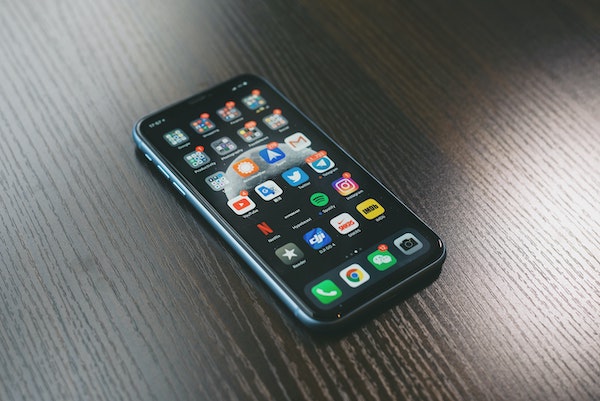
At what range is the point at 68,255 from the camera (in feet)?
1.65

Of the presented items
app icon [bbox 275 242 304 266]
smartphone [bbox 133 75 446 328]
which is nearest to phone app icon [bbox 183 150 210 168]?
smartphone [bbox 133 75 446 328]

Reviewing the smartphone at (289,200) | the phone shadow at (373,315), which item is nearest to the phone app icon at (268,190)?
the smartphone at (289,200)

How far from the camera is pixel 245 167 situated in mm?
546

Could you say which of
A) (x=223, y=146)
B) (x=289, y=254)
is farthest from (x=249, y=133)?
(x=289, y=254)

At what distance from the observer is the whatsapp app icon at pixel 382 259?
48 cm

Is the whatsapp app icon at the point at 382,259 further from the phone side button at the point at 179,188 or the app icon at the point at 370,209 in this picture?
the phone side button at the point at 179,188

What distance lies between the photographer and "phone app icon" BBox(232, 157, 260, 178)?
1.78 ft

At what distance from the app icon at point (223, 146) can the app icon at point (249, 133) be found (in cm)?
1

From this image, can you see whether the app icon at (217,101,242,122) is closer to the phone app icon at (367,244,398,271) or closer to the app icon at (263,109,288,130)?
the app icon at (263,109,288,130)

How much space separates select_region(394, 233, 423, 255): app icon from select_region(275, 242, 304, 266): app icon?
7cm

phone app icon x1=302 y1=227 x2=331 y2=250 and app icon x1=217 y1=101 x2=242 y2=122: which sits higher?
app icon x1=217 y1=101 x2=242 y2=122

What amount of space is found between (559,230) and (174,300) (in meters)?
0.28

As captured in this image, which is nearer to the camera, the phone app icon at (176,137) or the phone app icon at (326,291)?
the phone app icon at (326,291)

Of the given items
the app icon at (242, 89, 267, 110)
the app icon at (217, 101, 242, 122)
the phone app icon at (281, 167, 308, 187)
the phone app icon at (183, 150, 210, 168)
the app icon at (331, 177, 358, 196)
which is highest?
the app icon at (242, 89, 267, 110)
